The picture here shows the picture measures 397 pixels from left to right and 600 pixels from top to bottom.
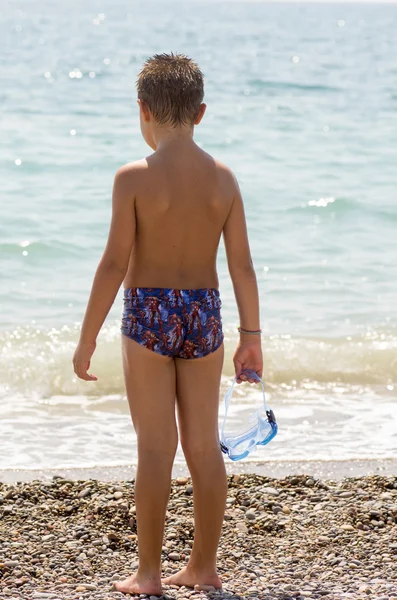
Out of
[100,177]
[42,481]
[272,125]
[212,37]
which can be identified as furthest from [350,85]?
[42,481]

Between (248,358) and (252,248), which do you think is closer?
(248,358)

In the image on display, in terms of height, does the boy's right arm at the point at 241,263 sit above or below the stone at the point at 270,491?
above

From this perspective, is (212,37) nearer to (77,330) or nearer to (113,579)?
(77,330)

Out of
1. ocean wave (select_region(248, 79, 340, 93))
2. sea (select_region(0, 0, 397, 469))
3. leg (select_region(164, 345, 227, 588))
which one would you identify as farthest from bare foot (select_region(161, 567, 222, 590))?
ocean wave (select_region(248, 79, 340, 93))

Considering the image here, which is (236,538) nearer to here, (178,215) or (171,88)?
(178,215)

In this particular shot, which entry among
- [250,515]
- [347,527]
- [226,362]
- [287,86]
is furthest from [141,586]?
[287,86]

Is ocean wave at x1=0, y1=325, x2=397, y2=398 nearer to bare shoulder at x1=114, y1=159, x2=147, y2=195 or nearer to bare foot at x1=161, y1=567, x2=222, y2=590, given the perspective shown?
bare foot at x1=161, y1=567, x2=222, y2=590

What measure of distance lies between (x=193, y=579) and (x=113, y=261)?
3.47ft

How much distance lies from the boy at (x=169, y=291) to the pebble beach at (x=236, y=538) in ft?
0.84

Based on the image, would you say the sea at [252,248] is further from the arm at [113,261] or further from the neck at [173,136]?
the neck at [173,136]

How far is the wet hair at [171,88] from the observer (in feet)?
9.18

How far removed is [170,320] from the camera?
2.84 metres

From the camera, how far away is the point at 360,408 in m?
5.54

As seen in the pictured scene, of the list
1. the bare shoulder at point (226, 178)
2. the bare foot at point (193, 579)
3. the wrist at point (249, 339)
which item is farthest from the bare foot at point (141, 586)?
the bare shoulder at point (226, 178)
